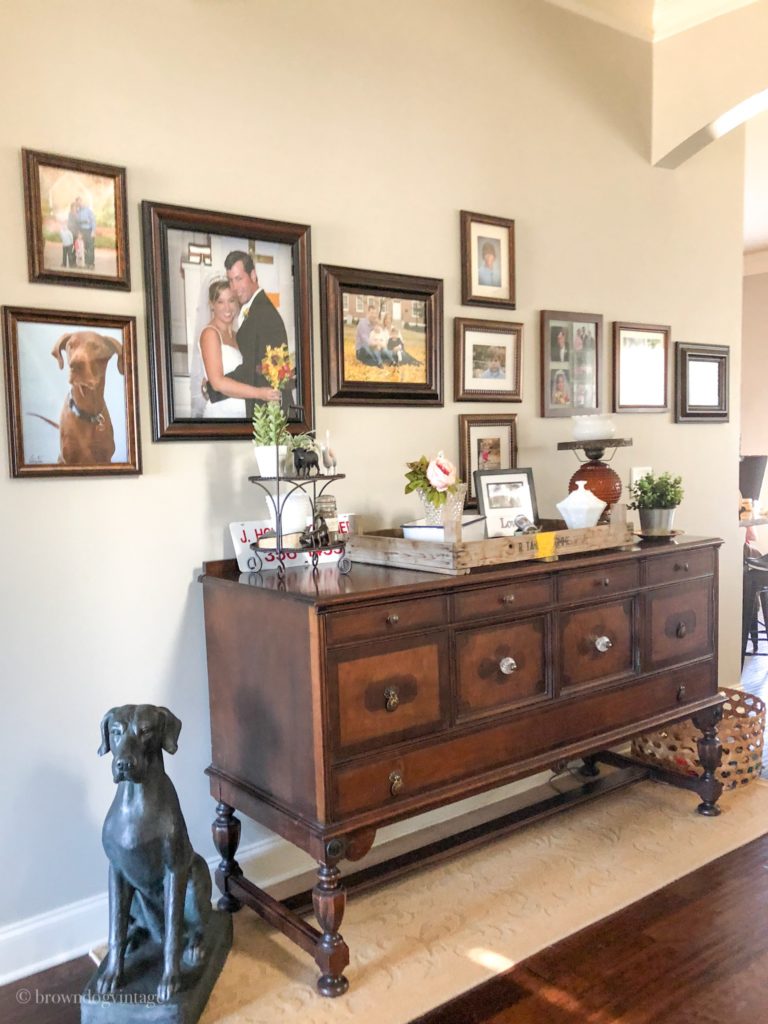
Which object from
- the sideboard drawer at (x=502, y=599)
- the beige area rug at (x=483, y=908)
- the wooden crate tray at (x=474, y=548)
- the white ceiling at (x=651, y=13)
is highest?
the white ceiling at (x=651, y=13)

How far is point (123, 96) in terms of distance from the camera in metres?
2.22

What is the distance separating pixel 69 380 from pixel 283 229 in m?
0.80

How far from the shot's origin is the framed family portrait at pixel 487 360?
9.70 feet

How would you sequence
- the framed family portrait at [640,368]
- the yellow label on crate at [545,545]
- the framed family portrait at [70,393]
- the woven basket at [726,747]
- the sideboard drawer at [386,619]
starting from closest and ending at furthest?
the sideboard drawer at [386,619], the framed family portrait at [70,393], the yellow label on crate at [545,545], the woven basket at [726,747], the framed family portrait at [640,368]

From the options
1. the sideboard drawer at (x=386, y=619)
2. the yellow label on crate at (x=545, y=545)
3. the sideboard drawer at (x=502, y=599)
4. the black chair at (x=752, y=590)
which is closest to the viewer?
the sideboard drawer at (x=386, y=619)

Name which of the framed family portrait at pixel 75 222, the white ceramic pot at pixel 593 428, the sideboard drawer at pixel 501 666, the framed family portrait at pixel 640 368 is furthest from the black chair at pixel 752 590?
the framed family portrait at pixel 75 222

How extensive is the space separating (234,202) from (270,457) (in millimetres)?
774

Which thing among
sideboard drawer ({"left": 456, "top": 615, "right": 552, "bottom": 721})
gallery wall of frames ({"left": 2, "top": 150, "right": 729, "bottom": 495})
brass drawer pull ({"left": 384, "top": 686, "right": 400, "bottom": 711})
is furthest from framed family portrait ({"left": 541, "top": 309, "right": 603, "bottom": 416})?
brass drawer pull ({"left": 384, "top": 686, "right": 400, "bottom": 711})

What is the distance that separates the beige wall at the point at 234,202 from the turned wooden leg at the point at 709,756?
968 mm

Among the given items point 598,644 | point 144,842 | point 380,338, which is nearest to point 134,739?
point 144,842

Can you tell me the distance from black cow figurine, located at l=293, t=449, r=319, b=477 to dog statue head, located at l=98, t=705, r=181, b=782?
2.53 ft

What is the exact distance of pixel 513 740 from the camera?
234 cm

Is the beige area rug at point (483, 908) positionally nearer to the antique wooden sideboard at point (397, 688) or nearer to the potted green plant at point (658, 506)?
the antique wooden sideboard at point (397, 688)

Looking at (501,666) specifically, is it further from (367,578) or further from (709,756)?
(709,756)
